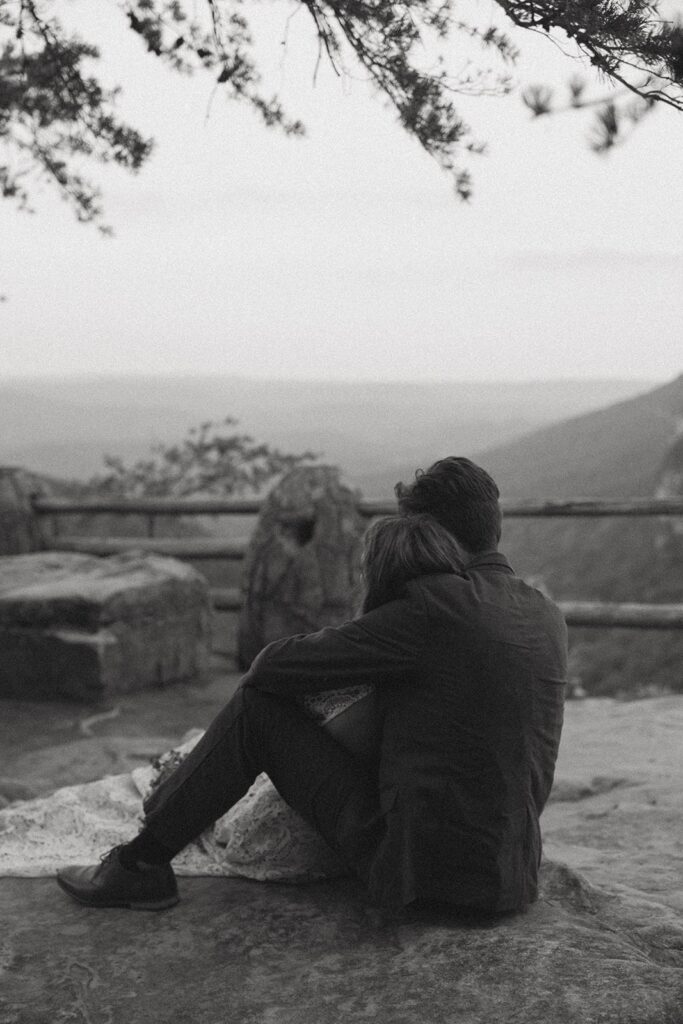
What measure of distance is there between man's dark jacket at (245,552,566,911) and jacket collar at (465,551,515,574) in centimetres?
3

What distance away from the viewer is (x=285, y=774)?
2582 mm

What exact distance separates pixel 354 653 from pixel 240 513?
5.04 metres

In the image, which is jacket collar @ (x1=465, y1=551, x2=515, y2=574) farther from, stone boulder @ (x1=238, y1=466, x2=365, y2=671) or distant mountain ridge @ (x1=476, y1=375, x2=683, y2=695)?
distant mountain ridge @ (x1=476, y1=375, x2=683, y2=695)

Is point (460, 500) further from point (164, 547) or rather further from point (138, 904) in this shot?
point (164, 547)

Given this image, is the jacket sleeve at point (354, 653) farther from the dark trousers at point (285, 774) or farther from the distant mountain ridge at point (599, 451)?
the distant mountain ridge at point (599, 451)

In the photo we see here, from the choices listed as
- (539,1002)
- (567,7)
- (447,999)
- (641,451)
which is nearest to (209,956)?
(447,999)

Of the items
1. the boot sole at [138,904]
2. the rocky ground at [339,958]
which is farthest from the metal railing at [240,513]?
the boot sole at [138,904]

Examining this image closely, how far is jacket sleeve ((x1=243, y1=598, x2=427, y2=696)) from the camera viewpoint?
7.91 ft

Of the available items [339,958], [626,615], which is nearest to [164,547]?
[626,615]

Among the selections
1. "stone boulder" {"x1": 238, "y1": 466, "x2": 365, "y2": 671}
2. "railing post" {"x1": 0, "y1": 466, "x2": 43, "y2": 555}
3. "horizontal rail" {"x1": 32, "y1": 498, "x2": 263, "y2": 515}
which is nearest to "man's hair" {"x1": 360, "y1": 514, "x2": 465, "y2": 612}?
"stone boulder" {"x1": 238, "y1": 466, "x2": 365, "y2": 671}

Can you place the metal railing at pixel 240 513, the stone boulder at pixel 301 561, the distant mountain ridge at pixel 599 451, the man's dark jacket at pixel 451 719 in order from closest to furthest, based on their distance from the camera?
the man's dark jacket at pixel 451 719
the stone boulder at pixel 301 561
the metal railing at pixel 240 513
the distant mountain ridge at pixel 599 451

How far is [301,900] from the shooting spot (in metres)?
2.68

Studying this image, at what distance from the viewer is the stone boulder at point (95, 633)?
18.5 feet

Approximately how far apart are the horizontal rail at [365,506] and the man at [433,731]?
3987 millimetres
